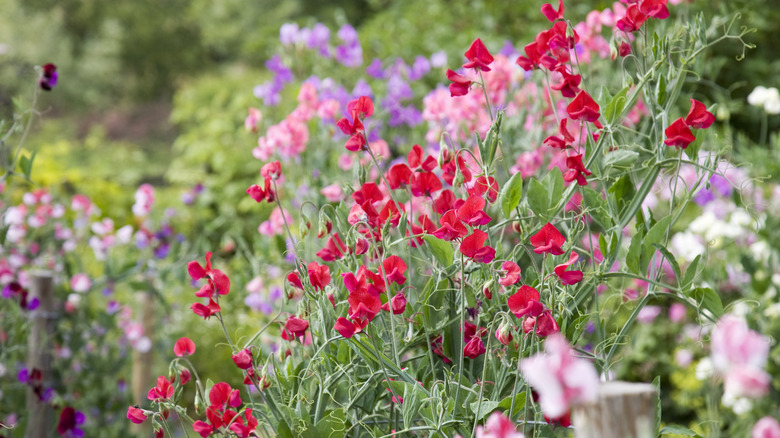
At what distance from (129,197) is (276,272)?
4657 mm

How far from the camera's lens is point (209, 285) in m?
1.10

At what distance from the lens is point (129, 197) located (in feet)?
21.2

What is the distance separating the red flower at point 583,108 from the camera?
40.1 inches

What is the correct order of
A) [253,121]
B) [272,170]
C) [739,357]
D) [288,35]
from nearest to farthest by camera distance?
1. [739,357]
2. [272,170]
3. [253,121]
4. [288,35]

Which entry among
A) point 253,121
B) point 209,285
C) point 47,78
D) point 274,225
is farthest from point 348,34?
point 209,285

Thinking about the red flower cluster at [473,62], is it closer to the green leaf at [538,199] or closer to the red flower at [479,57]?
the red flower at [479,57]

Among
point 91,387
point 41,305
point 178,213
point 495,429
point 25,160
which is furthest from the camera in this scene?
point 178,213

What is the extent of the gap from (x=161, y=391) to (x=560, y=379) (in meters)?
0.74

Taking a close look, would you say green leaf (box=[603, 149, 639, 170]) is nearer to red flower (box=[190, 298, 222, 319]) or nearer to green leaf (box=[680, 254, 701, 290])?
green leaf (box=[680, 254, 701, 290])

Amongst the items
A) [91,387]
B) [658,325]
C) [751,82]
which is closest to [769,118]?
[751,82]

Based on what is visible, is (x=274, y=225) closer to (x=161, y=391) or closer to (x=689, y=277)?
(x=161, y=391)

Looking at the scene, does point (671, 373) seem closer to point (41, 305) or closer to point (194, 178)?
point (41, 305)

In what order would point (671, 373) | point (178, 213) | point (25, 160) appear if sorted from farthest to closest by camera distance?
point (178, 213) < point (671, 373) < point (25, 160)

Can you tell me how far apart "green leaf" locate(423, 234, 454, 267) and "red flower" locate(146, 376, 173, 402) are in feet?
1.41
